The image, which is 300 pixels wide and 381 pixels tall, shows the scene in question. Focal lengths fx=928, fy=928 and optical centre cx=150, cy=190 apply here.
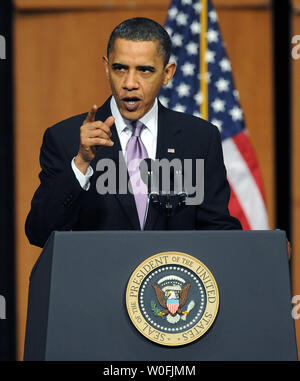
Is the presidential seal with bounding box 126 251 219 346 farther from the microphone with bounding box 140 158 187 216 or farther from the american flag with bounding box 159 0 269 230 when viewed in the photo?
the american flag with bounding box 159 0 269 230

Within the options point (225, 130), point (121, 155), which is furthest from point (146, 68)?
point (225, 130)

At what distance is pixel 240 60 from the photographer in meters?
6.02

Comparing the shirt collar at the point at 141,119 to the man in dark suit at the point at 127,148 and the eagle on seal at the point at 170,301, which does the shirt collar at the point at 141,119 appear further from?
the eagle on seal at the point at 170,301

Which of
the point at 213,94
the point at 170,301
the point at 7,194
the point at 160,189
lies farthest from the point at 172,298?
the point at 7,194

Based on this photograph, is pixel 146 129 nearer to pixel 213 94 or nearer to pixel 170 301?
pixel 170 301

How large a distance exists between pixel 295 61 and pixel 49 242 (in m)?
3.57

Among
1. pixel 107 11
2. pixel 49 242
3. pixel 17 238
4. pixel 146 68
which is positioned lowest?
pixel 17 238

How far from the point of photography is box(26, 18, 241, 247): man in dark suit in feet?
10.3

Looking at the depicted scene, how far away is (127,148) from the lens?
11.0 ft

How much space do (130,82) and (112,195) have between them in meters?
0.40

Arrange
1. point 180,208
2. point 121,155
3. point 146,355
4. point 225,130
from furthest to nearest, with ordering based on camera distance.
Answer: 1. point 225,130
2. point 121,155
3. point 180,208
4. point 146,355

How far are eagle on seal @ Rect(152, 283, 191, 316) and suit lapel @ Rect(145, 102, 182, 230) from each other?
563 mm

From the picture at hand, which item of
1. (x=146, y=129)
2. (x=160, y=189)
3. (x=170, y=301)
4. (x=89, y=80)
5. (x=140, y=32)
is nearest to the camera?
(x=170, y=301)

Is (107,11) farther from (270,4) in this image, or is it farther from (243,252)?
(243,252)
